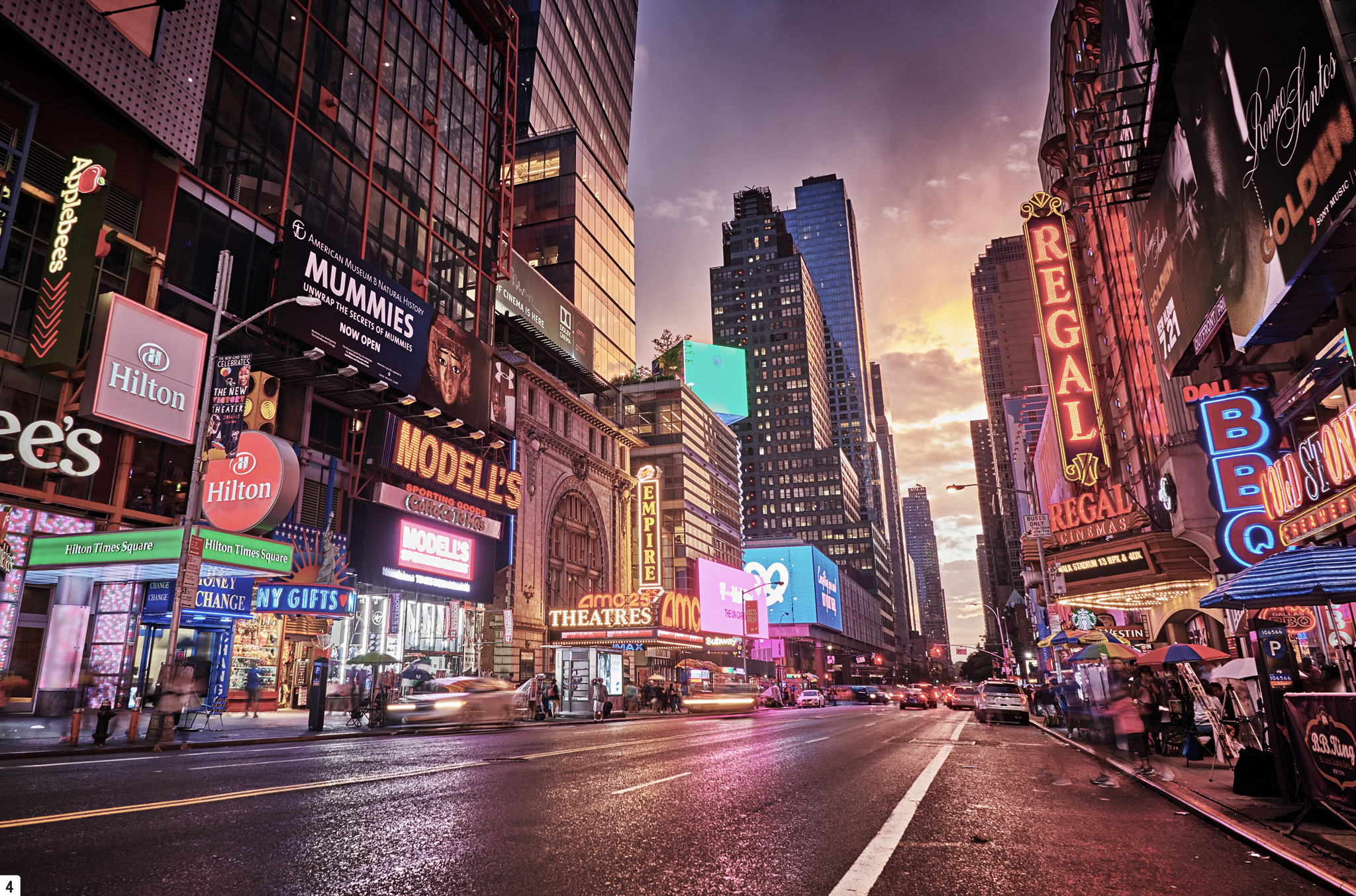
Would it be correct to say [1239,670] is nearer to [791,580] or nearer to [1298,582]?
[1298,582]

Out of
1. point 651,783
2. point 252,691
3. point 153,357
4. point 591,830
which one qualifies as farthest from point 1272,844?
point 252,691

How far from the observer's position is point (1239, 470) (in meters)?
17.5

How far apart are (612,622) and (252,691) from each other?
70.3 ft

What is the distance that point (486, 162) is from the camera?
163 feet

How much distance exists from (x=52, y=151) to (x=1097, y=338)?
140 feet

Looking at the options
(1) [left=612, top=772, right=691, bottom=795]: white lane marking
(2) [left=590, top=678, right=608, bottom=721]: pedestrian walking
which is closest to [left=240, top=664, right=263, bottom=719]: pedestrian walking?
(2) [left=590, top=678, right=608, bottom=721]: pedestrian walking

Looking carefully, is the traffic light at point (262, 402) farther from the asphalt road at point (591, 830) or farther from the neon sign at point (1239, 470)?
the neon sign at point (1239, 470)

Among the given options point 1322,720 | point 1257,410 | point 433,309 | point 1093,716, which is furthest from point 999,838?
point 433,309

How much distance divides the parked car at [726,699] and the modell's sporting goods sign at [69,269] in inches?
1418

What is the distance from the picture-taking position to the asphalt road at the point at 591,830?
546 cm

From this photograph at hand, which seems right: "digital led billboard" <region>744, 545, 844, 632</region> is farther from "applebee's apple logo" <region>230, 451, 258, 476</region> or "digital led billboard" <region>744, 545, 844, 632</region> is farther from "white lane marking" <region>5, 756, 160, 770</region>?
"white lane marking" <region>5, 756, 160, 770</region>

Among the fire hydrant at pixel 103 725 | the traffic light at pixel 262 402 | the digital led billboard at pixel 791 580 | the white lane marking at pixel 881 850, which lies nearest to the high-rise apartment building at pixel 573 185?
the traffic light at pixel 262 402

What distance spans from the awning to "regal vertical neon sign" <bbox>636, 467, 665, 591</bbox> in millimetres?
50688

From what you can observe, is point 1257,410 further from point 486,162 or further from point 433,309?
point 486,162
